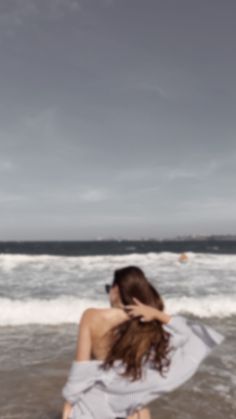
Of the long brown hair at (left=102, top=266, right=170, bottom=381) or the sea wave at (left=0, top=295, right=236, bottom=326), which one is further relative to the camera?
the sea wave at (left=0, top=295, right=236, bottom=326)

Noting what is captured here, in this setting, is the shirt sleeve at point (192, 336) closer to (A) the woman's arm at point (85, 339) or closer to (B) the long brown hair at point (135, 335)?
(B) the long brown hair at point (135, 335)

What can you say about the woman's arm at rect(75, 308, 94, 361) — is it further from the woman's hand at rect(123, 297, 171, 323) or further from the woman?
the woman's hand at rect(123, 297, 171, 323)

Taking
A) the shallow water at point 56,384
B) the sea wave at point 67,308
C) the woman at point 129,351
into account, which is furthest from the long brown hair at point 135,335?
the sea wave at point 67,308

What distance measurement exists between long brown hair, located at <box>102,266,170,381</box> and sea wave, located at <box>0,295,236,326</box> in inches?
360

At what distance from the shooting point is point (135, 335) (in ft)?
9.56

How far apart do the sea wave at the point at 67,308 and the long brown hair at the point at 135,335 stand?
9137 mm

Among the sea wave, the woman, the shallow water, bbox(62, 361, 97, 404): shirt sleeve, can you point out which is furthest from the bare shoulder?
the sea wave

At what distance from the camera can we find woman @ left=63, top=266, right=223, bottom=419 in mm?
2902

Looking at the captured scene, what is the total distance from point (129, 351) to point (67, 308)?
35.8ft

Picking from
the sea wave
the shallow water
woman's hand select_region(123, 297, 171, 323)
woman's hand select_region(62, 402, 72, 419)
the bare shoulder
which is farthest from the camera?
the sea wave

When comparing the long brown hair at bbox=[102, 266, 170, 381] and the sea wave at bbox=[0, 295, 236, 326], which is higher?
the long brown hair at bbox=[102, 266, 170, 381]

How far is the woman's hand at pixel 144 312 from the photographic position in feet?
9.30

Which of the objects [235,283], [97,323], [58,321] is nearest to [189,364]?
[97,323]

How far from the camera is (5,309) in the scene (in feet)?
42.6
